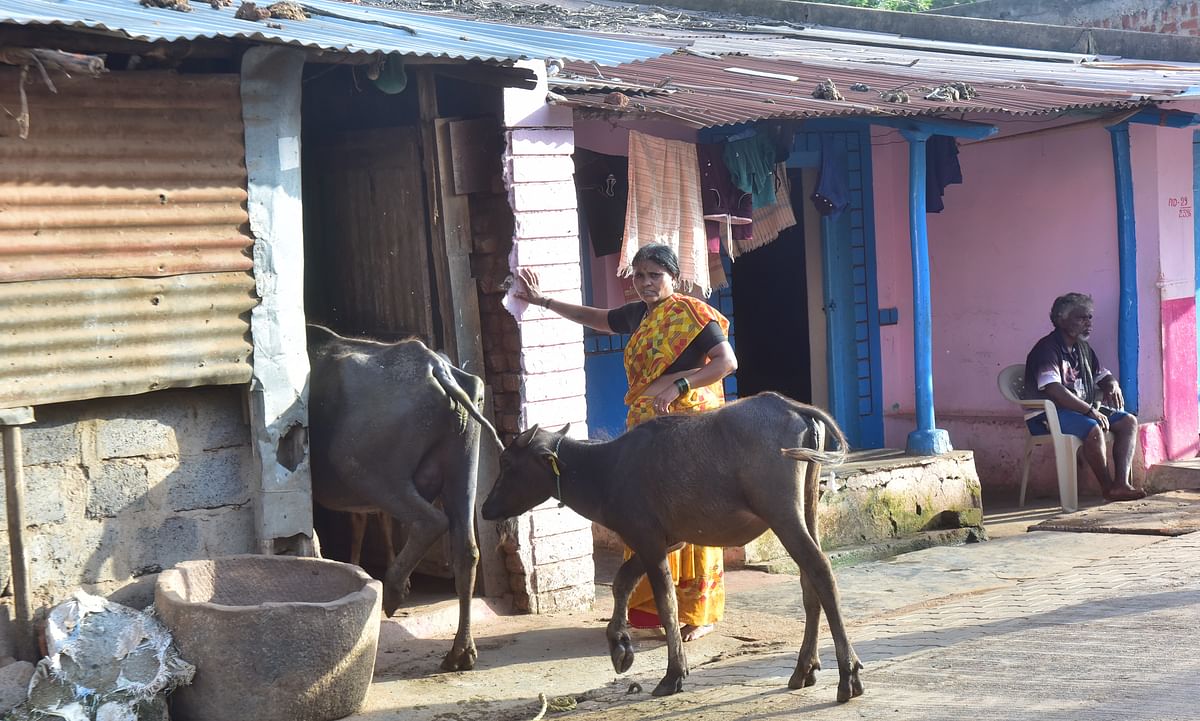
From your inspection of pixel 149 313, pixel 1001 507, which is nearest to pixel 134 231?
pixel 149 313

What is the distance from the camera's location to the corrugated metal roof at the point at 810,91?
795 cm

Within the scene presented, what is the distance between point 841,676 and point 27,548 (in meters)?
3.31

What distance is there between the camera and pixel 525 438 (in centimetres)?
608

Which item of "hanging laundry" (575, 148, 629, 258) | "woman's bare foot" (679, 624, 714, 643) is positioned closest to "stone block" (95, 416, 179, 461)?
"woman's bare foot" (679, 624, 714, 643)

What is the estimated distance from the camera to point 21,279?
543cm

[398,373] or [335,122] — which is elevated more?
[335,122]

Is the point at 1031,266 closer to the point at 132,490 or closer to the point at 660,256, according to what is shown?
the point at 660,256

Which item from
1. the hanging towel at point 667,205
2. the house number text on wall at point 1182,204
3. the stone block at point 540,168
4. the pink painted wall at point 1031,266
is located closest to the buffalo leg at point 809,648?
the stone block at point 540,168

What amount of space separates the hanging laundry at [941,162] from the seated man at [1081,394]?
133 centimetres

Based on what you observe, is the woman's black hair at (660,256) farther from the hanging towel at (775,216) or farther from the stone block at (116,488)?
the hanging towel at (775,216)

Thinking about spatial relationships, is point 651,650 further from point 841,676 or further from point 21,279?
point 21,279

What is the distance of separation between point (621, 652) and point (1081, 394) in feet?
20.8

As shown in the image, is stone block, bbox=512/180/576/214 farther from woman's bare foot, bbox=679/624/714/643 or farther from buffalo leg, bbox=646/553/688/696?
woman's bare foot, bbox=679/624/714/643

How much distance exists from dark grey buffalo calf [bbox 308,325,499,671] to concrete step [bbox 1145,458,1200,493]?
694 centimetres
